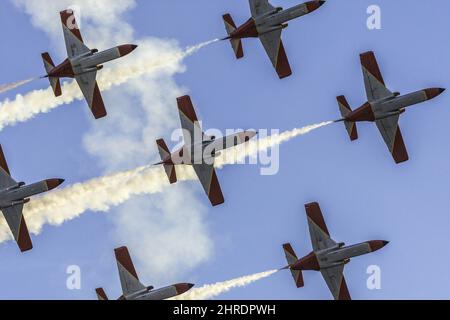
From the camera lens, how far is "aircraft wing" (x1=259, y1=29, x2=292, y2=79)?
10331 centimetres

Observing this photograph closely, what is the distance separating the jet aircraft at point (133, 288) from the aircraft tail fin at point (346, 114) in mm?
19037

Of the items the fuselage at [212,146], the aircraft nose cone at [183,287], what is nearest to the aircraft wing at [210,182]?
the fuselage at [212,146]

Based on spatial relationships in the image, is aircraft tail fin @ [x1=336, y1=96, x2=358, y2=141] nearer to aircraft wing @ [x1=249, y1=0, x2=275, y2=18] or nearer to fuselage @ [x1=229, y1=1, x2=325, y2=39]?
fuselage @ [x1=229, y1=1, x2=325, y2=39]

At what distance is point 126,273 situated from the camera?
318ft

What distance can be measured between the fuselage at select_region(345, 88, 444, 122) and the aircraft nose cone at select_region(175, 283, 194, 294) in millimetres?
19879

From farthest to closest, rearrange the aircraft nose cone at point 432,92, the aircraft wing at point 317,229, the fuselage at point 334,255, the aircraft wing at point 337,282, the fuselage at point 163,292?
the aircraft wing at point 337,282, the aircraft wing at point 317,229, the aircraft nose cone at point 432,92, the fuselage at point 334,255, the fuselage at point 163,292

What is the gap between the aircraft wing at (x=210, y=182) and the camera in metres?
99.3

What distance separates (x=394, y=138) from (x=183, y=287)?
2344 cm

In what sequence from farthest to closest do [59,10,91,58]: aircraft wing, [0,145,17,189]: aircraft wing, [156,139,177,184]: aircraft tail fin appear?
[59,10,91,58]: aircraft wing
[0,145,17,189]: aircraft wing
[156,139,177,184]: aircraft tail fin

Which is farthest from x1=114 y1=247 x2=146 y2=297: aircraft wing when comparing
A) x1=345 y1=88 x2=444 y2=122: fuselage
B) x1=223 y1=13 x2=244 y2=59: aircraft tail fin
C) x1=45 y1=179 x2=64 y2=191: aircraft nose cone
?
x1=345 y1=88 x2=444 y2=122: fuselage

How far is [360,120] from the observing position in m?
Result: 99.6

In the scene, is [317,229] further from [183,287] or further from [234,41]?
[234,41]

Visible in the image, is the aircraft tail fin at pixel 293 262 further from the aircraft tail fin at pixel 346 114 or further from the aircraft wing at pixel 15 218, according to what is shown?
the aircraft wing at pixel 15 218
